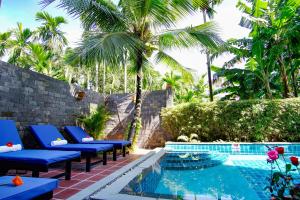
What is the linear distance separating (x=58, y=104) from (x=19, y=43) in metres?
13.9

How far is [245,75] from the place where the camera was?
12.3 metres

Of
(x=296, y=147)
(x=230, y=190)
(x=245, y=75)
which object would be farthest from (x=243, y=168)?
(x=245, y=75)

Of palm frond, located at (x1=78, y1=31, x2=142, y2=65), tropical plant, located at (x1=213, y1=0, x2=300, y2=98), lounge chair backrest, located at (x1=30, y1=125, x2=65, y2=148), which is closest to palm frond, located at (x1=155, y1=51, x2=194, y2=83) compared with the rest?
tropical plant, located at (x1=213, y1=0, x2=300, y2=98)

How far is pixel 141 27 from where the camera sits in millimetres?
8148

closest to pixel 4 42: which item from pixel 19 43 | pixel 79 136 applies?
pixel 19 43

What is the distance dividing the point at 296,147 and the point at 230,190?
17.4 ft

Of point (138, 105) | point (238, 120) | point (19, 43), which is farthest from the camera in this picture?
point (19, 43)

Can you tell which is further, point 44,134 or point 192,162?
point 192,162

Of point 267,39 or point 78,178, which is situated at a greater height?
point 267,39

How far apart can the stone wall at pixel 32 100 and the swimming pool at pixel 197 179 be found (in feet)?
11.8

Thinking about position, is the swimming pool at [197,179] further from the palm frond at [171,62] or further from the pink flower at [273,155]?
the palm frond at [171,62]

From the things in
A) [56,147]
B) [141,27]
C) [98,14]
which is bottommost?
[56,147]

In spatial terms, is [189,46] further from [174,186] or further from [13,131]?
[13,131]

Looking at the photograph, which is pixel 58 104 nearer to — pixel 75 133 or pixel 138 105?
pixel 75 133
